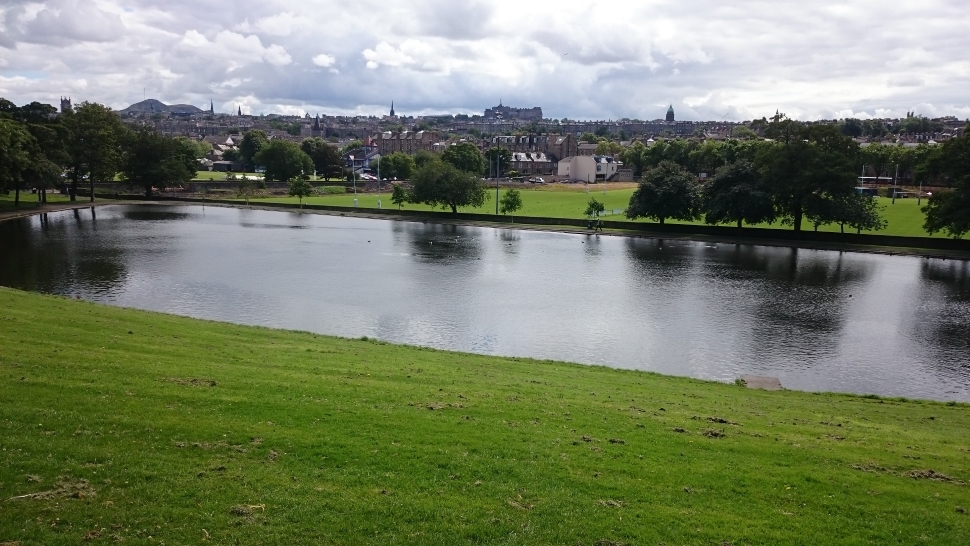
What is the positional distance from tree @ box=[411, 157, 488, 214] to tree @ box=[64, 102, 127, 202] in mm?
41351

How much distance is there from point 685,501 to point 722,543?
46.8 inches

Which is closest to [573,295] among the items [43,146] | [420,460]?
[420,460]

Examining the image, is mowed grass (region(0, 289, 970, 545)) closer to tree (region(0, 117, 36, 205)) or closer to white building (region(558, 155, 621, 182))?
tree (region(0, 117, 36, 205))

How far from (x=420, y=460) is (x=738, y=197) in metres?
59.9

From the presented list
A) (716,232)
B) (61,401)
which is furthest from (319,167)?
(61,401)

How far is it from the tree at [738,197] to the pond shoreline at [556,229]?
2.11 metres

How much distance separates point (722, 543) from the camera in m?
9.27

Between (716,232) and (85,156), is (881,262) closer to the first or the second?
(716,232)

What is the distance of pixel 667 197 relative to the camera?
69312mm

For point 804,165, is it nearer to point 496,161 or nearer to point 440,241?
point 440,241

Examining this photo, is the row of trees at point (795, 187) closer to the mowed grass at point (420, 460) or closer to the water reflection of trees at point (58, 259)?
the mowed grass at point (420, 460)

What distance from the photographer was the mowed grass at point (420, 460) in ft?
30.2

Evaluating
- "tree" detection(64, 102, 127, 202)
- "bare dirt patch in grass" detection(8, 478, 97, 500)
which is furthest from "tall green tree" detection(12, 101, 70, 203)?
"bare dirt patch in grass" detection(8, 478, 97, 500)

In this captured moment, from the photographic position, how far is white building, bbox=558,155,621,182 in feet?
506
